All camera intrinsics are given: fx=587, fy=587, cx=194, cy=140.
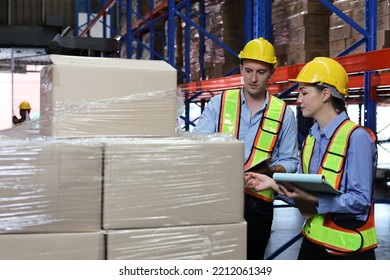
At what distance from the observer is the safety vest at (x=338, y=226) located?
252 cm

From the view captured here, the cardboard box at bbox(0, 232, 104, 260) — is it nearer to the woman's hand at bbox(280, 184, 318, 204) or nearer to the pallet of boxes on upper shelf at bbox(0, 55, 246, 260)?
the pallet of boxes on upper shelf at bbox(0, 55, 246, 260)

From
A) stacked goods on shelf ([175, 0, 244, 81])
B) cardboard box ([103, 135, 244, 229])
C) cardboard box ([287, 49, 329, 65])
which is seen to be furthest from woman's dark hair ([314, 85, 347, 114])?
stacked goods on shelf ([175, 0, 244, 81])

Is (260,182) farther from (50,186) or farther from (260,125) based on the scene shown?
(50,186)

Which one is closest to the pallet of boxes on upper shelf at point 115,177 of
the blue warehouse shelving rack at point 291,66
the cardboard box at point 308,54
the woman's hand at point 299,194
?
the woman's hand at point 299,194

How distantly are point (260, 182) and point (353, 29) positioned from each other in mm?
3152

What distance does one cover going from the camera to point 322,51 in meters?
5.95

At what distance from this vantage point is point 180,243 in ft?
7.07

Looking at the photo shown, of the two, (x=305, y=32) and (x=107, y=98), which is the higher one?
(x=305, y=32)

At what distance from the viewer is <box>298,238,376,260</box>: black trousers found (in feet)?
8.43

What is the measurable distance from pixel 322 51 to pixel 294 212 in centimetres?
362

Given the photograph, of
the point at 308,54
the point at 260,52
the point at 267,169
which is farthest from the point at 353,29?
the point at 267,169

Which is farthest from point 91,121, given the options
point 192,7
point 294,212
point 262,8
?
point 192,7

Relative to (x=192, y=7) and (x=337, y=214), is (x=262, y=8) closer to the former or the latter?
(x=337, y=214)
